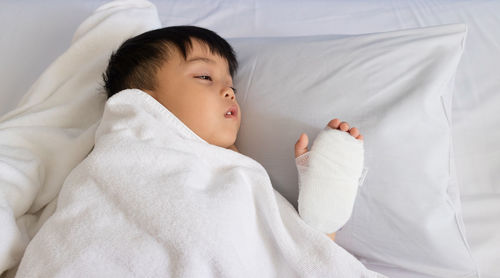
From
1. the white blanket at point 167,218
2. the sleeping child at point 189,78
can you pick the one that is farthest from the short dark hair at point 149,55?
the white blanket at point 167,218

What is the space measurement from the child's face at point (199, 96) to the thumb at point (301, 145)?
0.51ft

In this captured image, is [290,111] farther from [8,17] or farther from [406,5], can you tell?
[8,17]

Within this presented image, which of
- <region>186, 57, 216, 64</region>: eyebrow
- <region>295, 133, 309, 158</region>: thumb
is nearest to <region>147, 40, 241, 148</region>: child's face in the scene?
<region>186, 57, 216, 64</region>: eyebrow

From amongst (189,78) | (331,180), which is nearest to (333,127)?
(331,180)

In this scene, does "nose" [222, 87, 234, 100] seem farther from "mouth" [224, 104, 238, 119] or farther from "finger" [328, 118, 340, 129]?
"finger" [328, 118, 340, 129]

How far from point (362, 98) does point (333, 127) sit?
10cm

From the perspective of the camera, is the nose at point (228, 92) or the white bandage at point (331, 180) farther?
the nose at point (228, 92)

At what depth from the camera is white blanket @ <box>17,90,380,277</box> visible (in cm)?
70

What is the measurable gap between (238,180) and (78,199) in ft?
0.98

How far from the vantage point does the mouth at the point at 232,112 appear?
0.92 meters

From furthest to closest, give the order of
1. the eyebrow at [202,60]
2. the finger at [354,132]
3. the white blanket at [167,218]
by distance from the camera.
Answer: the eyebrow at [202,60] < the finger at [354,132] < the white blanket at [167,218]

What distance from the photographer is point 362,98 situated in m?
0.88

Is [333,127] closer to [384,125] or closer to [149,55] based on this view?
[384,125]

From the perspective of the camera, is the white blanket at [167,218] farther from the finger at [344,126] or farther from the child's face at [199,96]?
the finger at [344,126]
